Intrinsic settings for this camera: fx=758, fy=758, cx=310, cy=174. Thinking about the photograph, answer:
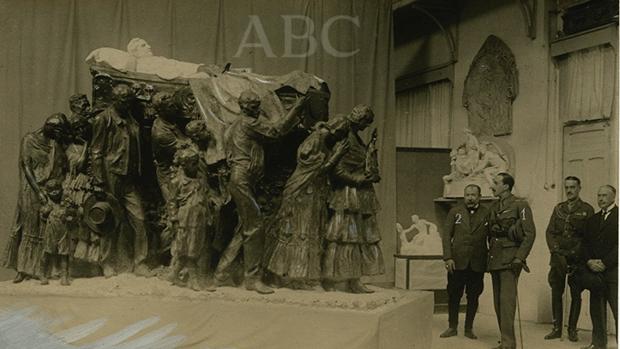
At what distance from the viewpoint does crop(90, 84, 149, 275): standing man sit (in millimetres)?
6086

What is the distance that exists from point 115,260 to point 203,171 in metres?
1.14

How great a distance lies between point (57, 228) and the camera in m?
5.94

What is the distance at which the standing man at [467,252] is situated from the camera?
6.63 meters

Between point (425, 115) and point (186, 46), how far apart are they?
345cm

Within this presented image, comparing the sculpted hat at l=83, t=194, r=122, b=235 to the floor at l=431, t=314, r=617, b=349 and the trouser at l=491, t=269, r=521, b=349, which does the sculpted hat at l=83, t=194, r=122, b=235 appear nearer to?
the floor at l=431, t=314, r=617, b=349

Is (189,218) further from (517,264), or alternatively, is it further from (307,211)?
(517,264)

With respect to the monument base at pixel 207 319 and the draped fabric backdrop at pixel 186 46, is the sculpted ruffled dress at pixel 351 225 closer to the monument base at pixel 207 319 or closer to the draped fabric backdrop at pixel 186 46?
the monument base at pixel 207 319

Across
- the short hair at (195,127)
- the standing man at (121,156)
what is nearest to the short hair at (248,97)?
the short hair at (195,127)

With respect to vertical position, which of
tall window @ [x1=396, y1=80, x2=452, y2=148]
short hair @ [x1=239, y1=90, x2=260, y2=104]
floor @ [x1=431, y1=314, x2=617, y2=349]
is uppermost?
tall window @ [x1=396, y1=80, x2=452, y2=148]

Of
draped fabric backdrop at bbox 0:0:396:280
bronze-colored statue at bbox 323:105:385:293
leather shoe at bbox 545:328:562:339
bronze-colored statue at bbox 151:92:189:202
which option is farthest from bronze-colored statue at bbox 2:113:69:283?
leather shoe at bbox 545:328:562:339

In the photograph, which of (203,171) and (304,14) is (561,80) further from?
(203,171)

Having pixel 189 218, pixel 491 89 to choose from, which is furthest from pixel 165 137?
pixel 491 89

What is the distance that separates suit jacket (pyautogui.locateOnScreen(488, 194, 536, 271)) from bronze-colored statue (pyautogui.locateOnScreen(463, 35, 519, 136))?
9.26 ft

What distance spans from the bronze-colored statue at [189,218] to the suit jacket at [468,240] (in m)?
2.30
